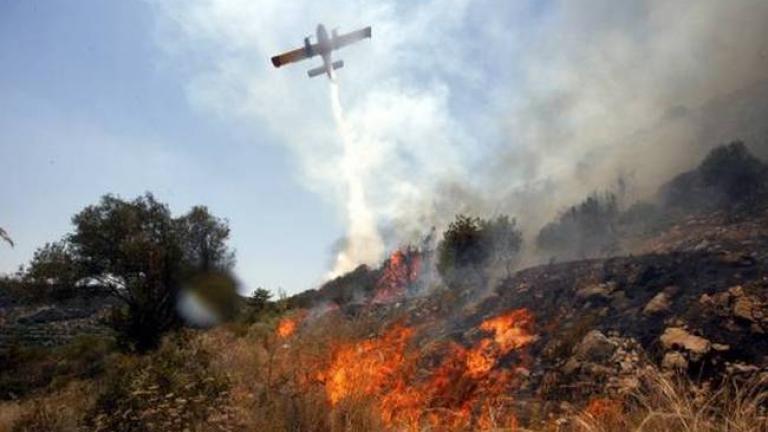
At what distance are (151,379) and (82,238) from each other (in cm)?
3047

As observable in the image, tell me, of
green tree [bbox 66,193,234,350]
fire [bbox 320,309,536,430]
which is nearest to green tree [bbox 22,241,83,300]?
green tree [bbox 66,193,234,350]

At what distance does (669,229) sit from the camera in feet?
118

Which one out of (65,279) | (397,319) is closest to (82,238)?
(65,279)

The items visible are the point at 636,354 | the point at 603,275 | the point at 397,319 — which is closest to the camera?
the point at 636,354

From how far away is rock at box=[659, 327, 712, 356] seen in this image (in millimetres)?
12062

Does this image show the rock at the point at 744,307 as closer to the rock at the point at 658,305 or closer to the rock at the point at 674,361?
the rock at the point at 658,305

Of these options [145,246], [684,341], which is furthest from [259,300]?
[684,341]

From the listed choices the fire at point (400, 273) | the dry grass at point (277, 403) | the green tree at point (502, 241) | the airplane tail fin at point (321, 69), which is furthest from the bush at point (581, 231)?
the dry grass at point (277, 403)

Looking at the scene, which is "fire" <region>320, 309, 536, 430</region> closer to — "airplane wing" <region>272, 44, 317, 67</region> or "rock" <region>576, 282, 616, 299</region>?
"rock" <region>576, 282, 616, 299</region>

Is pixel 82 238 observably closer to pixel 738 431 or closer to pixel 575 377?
pixel 575 377

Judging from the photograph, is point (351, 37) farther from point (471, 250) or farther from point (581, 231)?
point (581, 231)

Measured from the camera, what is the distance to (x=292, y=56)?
89.6 ft

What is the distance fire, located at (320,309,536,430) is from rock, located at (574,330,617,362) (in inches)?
64.7

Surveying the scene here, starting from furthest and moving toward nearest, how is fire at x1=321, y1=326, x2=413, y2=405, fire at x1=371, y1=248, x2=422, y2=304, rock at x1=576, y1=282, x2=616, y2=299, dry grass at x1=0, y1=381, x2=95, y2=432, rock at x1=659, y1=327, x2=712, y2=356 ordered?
1. fire at x1=371, y1=248, x2=422, y2=304
2. rock at x1=576, y1=282, x2=616, y2=299
3. rock at x1=659, y1=327, x2=712, y2=356
4. dry grass at x1=0, y1=381, x2=95, y2=432
5. fire at x1=321, y1=326, x2=413, y2=405
